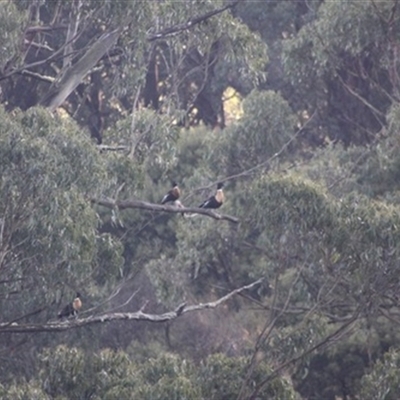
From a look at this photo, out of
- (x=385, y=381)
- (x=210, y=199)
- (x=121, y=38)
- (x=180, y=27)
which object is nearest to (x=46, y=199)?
(x=385, y=381)

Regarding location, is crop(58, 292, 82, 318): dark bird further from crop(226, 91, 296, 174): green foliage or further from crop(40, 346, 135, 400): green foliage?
crop(226, 91, 296, 174): green foliage

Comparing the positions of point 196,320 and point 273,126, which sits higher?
point 273,126

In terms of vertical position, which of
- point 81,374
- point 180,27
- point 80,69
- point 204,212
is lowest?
point 81,374

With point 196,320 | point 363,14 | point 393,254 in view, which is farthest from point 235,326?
point 393,254

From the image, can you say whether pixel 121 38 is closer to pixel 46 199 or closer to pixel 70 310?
pixel 70 310

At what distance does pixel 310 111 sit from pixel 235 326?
172 inches

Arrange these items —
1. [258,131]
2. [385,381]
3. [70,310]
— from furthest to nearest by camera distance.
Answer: [258,131], [70,310], [385,381]

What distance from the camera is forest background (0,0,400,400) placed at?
1133 centimetres

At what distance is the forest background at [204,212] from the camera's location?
11328 millimetres

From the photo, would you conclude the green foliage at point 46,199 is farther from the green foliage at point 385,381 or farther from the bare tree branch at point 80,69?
the green foliage at point 385,381

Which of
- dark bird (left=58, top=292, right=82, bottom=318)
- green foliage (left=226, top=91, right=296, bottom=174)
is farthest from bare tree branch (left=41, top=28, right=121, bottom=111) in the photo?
green foliage (left=226, top=91, right=296, bottom=174)

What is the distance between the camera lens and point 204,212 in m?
11.8

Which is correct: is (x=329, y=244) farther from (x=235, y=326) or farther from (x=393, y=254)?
(x=235, y=326)

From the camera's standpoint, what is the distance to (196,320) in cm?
1747
